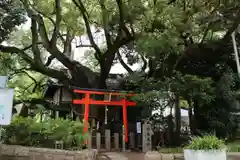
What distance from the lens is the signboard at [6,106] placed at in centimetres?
547

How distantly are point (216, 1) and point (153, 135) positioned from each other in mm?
5478

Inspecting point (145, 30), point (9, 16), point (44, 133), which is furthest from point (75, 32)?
point (44, 133)

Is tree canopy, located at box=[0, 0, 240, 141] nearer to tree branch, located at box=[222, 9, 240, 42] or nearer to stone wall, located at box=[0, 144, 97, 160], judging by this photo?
tree branch, located at box=[222, 9, 240, 42]

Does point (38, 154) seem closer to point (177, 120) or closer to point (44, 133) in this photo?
point (44, 133)

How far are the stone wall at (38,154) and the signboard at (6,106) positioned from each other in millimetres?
1375

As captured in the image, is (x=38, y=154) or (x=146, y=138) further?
(x=146, y=138)

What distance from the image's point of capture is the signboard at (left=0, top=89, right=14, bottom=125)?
215 inches

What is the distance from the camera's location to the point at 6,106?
18.3 ft

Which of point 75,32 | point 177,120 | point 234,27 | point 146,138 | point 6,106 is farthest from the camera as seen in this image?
point 75,32

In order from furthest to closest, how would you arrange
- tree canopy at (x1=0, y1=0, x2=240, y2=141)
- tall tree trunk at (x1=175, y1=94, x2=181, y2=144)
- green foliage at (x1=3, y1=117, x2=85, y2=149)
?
tall tree trunk at (x1=175, y1=94, x2=181, y2=144) → tree canopy at (x1=0, y1=0, x2=240, y2=141) → green foliage at (x1=3, y1=117, x2=85, y2=149)

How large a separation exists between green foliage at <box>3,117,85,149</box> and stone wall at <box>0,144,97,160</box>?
278 millimetres

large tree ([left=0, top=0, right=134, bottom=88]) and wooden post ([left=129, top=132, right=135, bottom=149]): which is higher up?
large tree ([left=0, top=0, right=134, bottom=88])

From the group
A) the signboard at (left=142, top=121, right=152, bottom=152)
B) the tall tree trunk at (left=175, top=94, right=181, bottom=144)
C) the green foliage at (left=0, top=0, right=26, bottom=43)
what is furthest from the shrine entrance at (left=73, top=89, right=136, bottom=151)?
the green foliage at (left=0, top=0, right=26, bottom=43)

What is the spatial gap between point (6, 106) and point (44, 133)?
5.09 feet
